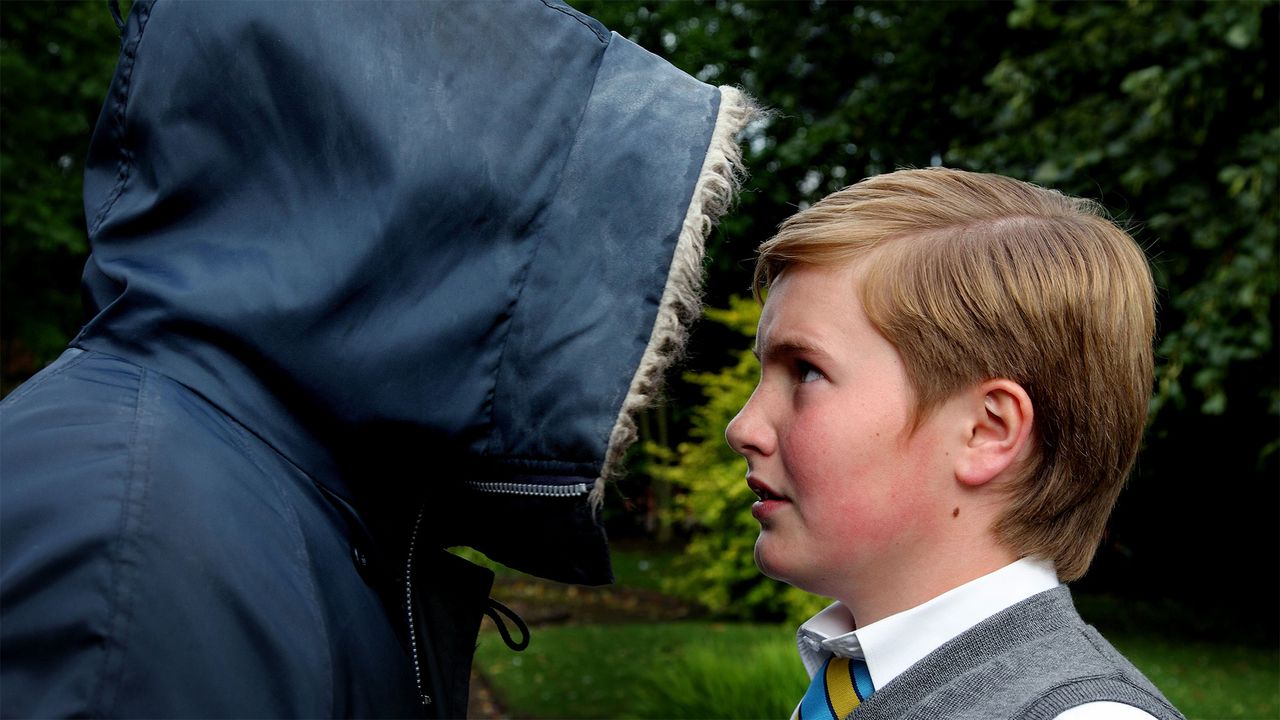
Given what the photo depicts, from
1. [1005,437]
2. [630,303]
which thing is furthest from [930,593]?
[630,303]

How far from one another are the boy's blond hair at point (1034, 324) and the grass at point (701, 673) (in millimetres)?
3695

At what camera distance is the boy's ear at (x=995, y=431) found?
61.6 inches

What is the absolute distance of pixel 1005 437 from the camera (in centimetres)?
158

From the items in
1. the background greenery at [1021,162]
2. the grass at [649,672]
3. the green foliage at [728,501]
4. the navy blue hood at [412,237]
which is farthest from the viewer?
the green foliage at [728,501]

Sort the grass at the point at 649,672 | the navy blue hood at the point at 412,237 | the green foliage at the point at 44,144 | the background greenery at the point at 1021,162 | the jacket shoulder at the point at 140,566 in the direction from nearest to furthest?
the jacket shoulder at the point at 140,566 < the navy blue hood at the point at 412,237 < the grass at the point at 649,672 < the background greenery at the point at 1021,162 < the green foliage at the point at 44,144

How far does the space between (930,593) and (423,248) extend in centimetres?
93

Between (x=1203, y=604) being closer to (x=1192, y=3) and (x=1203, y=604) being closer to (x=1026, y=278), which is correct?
(x=1192, y=3)

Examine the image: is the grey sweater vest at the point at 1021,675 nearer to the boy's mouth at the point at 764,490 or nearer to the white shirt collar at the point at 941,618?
the white shirt collar at the point at 941,618

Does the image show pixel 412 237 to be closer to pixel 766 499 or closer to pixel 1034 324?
pixel 766 499

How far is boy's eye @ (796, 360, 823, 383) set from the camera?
1611 mm

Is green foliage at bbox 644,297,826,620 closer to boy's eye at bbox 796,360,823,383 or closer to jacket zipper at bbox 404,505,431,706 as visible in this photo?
boy's eye at bbox 796,360,823,383

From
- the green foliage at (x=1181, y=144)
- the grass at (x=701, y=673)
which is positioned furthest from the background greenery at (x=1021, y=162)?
the grass at (x=701, y=673)

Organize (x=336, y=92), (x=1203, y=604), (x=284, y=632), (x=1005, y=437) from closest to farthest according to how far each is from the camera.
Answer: (x=284, y=632)
(x=336, y=92)
(x=1005, y=437)
(x=1203, y=604)

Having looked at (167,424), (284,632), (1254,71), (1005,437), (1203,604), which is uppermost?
(1254,71)
